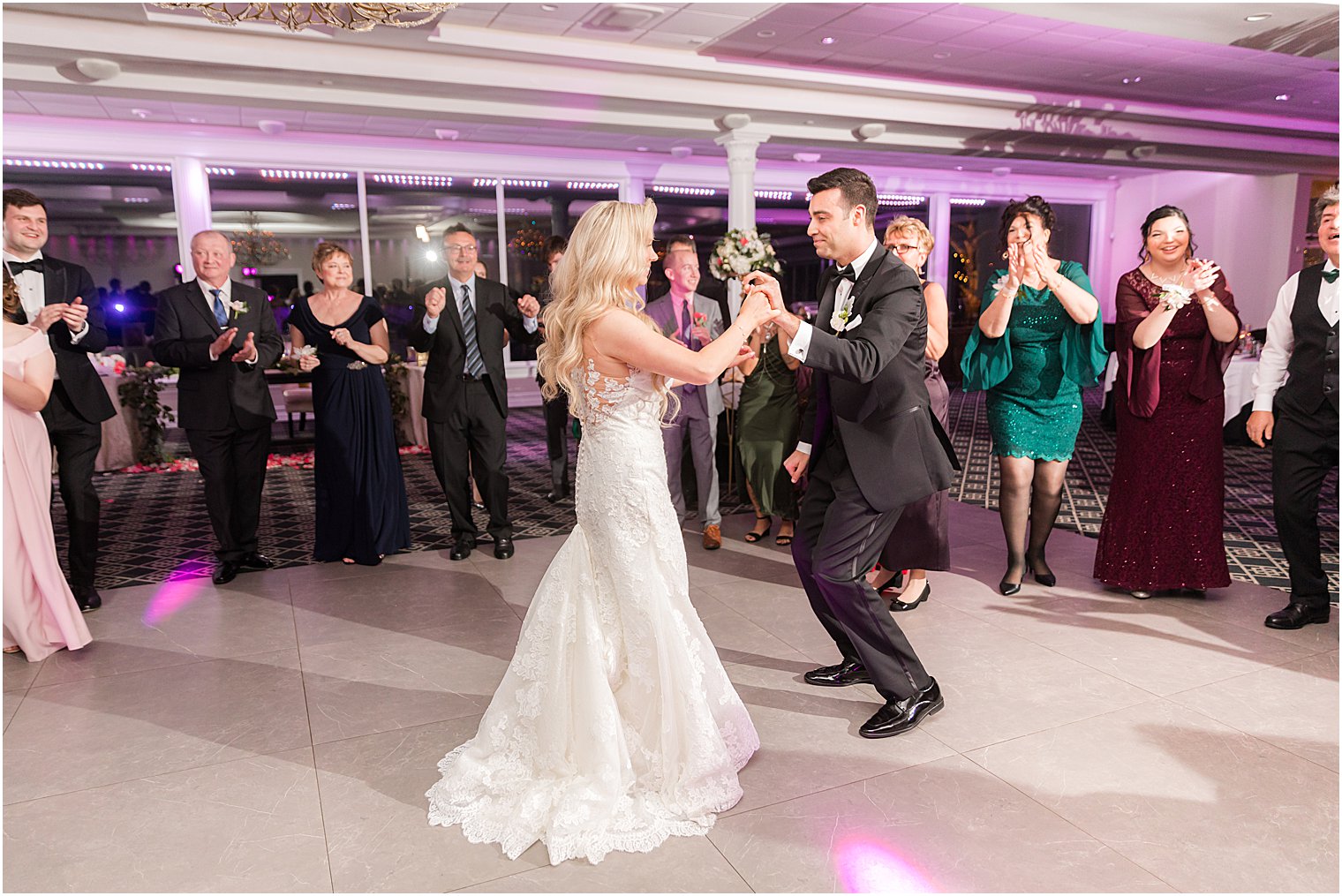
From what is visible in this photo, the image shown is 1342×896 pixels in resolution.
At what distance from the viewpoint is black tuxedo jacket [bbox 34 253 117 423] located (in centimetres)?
409

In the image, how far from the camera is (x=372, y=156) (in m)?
11.5

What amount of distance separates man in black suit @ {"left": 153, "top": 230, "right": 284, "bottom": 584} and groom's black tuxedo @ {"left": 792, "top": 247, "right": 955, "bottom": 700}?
3.22 metres

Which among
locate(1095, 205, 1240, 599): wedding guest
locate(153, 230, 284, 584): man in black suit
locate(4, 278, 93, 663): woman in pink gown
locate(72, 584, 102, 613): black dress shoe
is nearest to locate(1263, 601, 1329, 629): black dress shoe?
locate(1095, 205, 1240, 599): wedding guest

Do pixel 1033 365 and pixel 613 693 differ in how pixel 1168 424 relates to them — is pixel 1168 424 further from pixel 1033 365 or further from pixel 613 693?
pixel 613 693

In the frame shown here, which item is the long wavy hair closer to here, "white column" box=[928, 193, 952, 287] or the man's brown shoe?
the man's brown shoe

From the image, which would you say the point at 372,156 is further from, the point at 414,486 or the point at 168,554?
the point at 168,554

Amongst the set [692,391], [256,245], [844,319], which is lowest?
[692,391]

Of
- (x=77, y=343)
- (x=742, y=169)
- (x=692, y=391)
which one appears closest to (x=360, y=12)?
(x=77, y=343)

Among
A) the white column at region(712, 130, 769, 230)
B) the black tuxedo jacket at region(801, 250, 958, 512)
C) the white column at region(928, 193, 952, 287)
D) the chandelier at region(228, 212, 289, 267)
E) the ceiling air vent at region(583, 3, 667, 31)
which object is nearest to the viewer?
the black tuxedo jacket at region(801, 250, 958, 512)

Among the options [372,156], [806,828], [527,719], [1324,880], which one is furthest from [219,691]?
[372,156]

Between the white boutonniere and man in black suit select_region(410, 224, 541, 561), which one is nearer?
the white boutonniere

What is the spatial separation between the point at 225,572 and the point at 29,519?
1194 mm

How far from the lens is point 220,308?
4.62 metres

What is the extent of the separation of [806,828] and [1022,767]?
760mm
